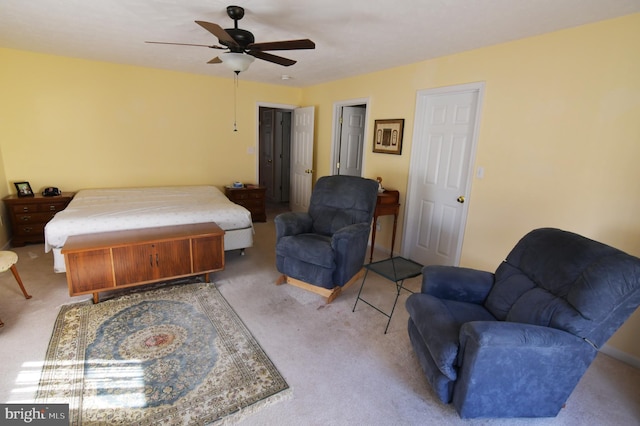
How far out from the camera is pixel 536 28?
95.1 inches

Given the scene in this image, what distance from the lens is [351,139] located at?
495cm

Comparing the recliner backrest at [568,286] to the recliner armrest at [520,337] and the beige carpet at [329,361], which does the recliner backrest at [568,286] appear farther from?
the beige carpet at [329,361]

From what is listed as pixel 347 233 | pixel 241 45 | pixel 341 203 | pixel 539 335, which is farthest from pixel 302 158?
pixel 539 335

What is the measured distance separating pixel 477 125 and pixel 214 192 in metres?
3.38

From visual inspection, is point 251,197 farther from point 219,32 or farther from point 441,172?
point 219,32

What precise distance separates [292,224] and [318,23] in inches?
70.5

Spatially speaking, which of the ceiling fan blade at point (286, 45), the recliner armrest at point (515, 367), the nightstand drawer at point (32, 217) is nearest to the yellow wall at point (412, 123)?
the nightstand drawer at point (32, 217)

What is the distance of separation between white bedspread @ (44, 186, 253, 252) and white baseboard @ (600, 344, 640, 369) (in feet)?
11.1

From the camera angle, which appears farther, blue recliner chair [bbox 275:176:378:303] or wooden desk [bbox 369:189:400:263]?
wooden desk [bbox 369:189:400:263]

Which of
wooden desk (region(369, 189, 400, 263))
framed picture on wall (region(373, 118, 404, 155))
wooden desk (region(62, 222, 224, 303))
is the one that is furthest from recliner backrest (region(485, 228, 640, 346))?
wooden desk (region(62, 222, 224, 303))

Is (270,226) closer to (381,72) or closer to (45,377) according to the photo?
(381,72)

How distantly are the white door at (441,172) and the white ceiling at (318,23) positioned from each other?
0.51 meters

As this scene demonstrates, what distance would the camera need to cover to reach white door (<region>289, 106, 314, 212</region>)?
17.7ft

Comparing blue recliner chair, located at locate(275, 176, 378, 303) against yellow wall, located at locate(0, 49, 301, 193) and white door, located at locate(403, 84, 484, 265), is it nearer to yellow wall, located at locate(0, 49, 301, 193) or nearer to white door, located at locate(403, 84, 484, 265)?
white door, located at locate(403, 84, 484, 265)
